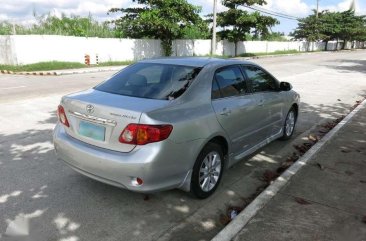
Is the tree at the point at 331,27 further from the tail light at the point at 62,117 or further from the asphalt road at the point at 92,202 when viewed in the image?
the tail light at the point at 62,117

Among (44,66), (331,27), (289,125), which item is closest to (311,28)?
(331,27)

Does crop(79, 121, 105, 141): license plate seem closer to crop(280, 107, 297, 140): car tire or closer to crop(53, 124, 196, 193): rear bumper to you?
crop(53, 124, 196, 193): rear bumper

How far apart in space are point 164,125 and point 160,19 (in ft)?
79.4

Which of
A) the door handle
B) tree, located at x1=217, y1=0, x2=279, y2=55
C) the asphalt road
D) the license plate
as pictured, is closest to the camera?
the asphalt road

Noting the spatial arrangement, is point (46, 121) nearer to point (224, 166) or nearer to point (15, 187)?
point (15, 187)

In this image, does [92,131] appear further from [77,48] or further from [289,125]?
[77,48]

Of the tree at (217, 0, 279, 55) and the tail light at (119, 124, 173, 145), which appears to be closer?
the tail light at (119, 124, 173, 145)

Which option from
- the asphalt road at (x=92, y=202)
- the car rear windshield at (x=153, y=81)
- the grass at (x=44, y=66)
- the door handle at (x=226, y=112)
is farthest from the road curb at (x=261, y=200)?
the grass at (x=44, y=66)

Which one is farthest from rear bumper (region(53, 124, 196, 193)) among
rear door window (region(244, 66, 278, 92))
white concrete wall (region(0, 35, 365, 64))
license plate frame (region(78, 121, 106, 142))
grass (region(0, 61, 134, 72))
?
white concrete wall (region(0, 35, 365, 64))

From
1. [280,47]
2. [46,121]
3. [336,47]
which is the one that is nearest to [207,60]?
[46,121]

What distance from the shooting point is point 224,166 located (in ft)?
14.9

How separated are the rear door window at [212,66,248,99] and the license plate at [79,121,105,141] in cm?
135

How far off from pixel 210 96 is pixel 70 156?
1685 millimetres

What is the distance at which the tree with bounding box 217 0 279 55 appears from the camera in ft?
124
